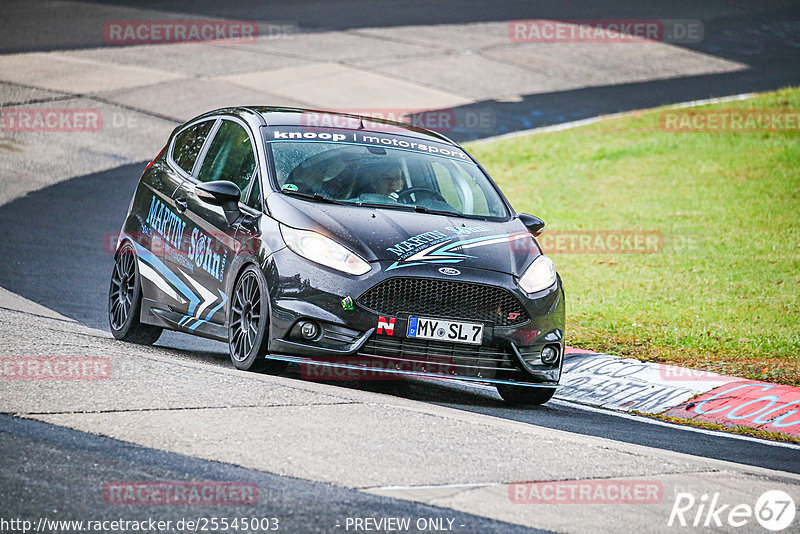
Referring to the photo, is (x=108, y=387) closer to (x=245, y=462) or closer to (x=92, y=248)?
(x=245, y=462)

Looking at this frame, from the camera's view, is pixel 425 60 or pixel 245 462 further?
pixel 425 60

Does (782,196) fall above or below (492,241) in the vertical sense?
below

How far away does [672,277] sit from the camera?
1339cm

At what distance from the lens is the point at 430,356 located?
766 cm

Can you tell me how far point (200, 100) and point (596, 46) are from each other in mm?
11745

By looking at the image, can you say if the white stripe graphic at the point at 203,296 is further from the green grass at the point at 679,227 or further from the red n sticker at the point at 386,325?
the green grass at the point at 679,227

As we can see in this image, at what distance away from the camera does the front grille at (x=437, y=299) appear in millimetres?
7562

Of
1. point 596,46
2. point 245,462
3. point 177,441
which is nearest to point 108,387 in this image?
point 177,441
